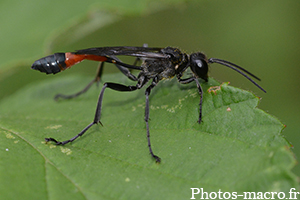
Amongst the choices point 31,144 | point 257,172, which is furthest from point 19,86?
point 257,172

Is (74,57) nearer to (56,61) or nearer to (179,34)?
(56,61)

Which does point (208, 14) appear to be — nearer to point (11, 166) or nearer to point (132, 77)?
point (132, 77)

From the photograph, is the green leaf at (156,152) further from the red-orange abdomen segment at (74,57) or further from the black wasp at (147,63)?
the red-orange abdomen segment at (74,57)

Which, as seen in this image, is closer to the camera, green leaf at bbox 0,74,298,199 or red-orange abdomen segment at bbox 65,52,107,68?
green leaf at bbox 0,74,298,199

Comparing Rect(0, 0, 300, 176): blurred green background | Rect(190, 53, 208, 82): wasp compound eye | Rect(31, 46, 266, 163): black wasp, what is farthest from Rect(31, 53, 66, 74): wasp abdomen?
Rect(190, 53, 208, 82): wasp compound eye

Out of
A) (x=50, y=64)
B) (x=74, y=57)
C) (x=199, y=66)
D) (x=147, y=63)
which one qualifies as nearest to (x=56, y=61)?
(x=50, y=64)

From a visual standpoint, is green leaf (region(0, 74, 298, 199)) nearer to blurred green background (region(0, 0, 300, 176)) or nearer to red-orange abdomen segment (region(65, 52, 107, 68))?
red-orange abdomen segment (region(65, 52, 107, 68))
